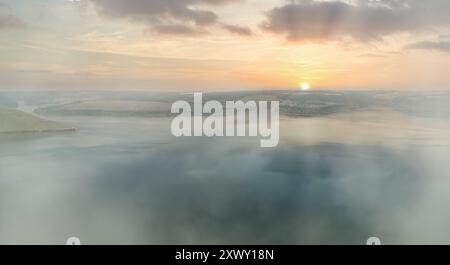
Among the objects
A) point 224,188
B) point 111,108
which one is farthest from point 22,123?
point 224,188

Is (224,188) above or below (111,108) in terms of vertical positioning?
below

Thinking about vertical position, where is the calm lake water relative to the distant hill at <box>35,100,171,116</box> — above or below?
below

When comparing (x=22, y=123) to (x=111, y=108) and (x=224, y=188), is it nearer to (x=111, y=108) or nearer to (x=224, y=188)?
(x=111, y=108)

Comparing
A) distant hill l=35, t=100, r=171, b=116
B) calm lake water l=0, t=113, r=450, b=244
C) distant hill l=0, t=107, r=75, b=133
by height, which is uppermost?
distant hill l=35, t=100, r=171, b=116
